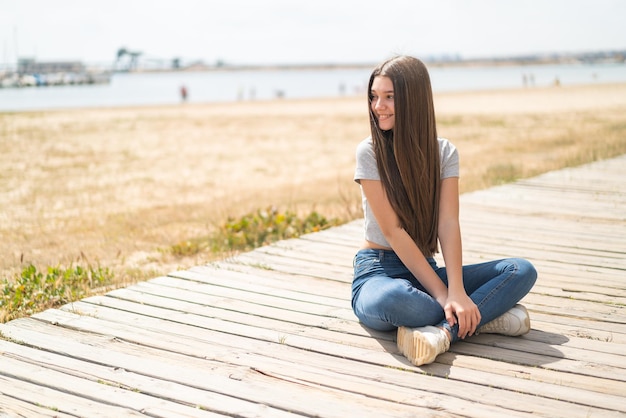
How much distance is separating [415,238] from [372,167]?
16.9 inches

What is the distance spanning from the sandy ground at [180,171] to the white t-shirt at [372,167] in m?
2.43

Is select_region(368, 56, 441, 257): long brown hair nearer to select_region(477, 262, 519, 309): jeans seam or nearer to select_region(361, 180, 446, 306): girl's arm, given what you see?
select_region(361, 180, 446, 306): girl's arm

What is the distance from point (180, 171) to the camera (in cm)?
1441

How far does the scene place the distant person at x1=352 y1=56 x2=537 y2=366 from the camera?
338 cm

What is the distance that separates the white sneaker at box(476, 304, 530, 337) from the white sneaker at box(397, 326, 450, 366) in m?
0.37

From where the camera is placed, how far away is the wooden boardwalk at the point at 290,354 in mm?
2855

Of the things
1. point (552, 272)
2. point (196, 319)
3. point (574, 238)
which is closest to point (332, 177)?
point (574, 238)

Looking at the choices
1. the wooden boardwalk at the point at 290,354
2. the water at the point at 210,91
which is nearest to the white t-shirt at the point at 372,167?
the wooden boardwalk at the point at 290,354

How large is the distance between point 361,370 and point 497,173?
282 inches

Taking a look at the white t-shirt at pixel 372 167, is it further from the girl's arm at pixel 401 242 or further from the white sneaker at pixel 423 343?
the white sneaker at pixel 423 343

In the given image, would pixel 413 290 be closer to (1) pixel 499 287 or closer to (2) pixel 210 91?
(1) pixel 499 287

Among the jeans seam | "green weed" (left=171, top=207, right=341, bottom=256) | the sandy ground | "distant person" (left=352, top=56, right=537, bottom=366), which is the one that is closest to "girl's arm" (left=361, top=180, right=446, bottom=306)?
"distant person" (left=352, top=56, right=537, bottom=366)

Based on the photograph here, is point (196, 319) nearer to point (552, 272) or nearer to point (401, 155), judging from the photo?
point (401, 155)

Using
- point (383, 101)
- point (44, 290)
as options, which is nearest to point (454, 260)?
point (383, 101)
